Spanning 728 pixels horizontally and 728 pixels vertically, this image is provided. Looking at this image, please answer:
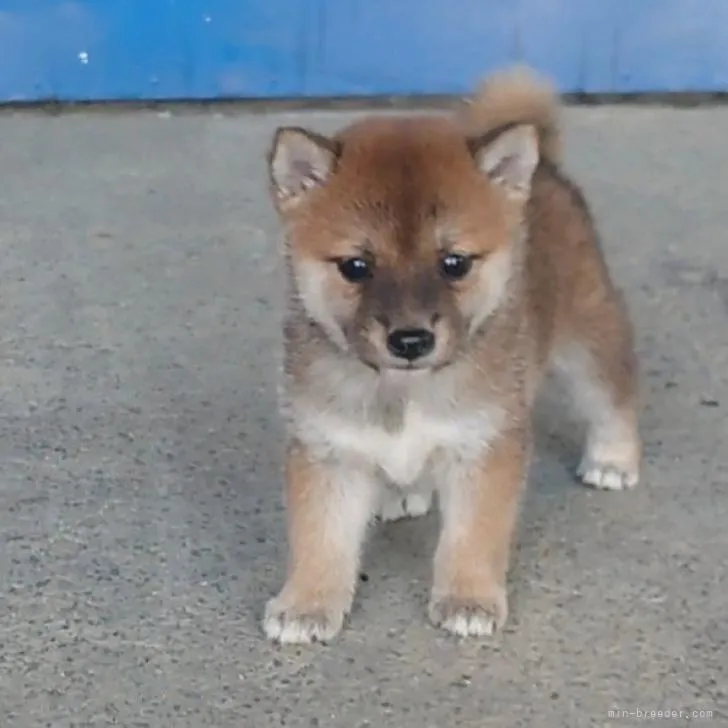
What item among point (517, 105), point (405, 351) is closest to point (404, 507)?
point (405, 351)

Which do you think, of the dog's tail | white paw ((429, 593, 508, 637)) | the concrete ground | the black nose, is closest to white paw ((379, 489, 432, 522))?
the concrete ground

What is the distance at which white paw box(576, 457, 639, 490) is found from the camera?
1.71 metres

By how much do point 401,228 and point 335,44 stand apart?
82.7 inches

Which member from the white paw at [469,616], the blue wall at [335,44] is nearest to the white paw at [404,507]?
the white paw at [469,616]

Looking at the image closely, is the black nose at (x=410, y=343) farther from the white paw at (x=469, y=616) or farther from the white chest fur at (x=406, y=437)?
the white paw at (x=469, y=616)

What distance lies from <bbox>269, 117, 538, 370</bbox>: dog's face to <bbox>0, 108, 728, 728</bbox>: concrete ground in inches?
12.0

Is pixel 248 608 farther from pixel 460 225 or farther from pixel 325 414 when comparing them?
pixel 460 225

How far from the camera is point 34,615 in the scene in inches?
56.3

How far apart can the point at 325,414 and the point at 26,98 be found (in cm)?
225

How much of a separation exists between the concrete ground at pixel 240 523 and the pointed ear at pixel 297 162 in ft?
1.38

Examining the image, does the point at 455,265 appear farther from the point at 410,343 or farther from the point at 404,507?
the point at 404,507

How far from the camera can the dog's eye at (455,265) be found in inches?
51.8

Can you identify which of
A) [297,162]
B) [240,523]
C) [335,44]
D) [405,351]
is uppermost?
[297,162]

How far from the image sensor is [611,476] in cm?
171
